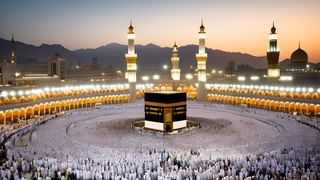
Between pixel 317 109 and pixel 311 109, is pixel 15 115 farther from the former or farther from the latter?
pixel 317 109

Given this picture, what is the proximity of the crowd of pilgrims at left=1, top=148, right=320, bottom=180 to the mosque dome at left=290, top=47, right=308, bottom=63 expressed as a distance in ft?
199

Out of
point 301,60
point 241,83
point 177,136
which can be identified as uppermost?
point 301,60

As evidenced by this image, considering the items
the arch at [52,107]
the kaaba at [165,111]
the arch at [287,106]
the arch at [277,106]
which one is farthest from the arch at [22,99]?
the arch at [287,106]

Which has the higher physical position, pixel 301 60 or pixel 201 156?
pixel 301 60

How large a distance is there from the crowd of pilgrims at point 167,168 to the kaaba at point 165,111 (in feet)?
28.3

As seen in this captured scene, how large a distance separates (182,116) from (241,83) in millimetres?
25964

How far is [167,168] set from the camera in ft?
47.6

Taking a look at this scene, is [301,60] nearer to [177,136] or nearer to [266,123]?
[266,123]

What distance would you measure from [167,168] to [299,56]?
224 feet

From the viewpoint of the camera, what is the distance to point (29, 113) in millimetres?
34000

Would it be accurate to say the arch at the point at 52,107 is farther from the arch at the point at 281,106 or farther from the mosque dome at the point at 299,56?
the mosque dome at the point at 299,56

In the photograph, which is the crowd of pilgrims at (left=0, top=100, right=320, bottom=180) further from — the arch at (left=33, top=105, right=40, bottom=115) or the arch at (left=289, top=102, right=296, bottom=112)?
the arch at (left=289, top=102, right=296, bottom=112)

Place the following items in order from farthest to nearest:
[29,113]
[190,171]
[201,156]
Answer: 1. [29,113]
2. [201,156]
3. [190,171]

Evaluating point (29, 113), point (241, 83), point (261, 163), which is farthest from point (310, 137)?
point (29, 113)
